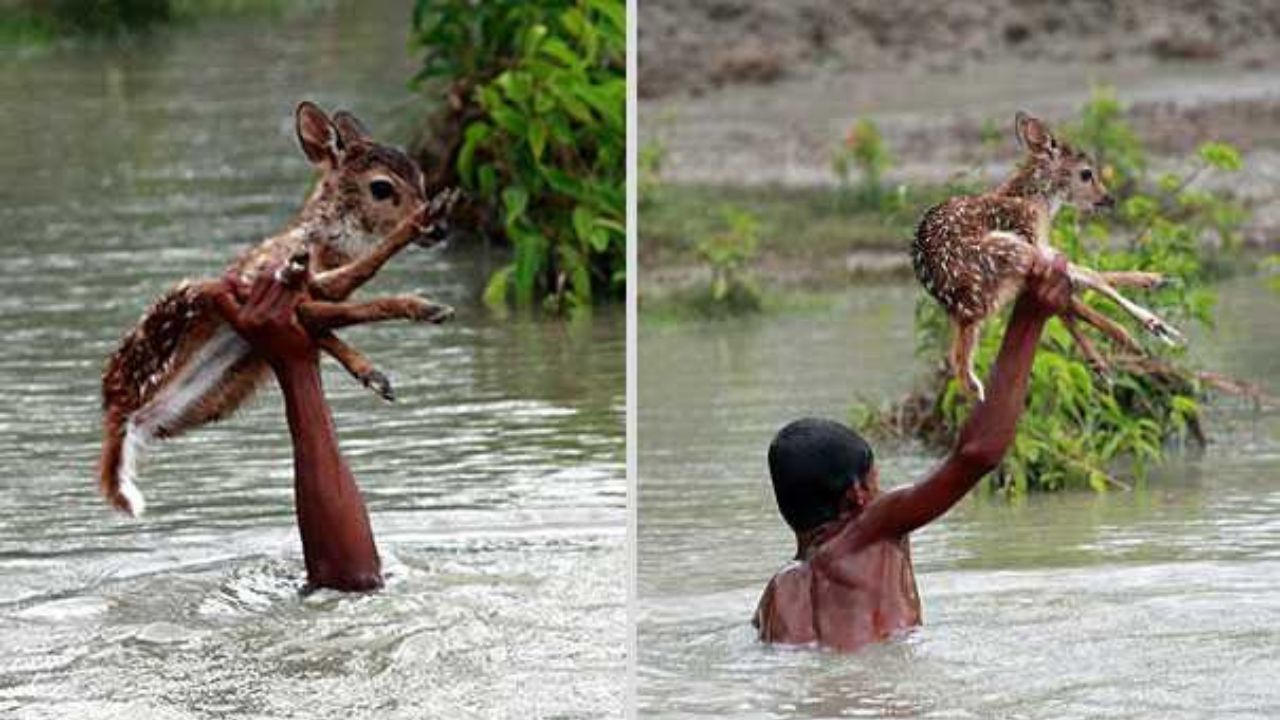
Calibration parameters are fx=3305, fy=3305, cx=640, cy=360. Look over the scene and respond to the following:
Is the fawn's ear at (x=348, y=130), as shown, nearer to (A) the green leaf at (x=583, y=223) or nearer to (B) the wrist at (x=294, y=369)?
(B) the wrist at (x=294, y=369)

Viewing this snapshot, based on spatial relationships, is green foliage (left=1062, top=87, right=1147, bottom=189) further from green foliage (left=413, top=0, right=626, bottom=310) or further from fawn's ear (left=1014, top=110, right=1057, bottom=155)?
fawn's ear (left=1014, top=110, right=1057, bottom=155)

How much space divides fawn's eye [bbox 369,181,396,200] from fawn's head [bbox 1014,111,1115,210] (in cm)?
100

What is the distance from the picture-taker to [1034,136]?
5.10m

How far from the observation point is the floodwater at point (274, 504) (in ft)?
16.8

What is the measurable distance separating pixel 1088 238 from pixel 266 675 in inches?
102

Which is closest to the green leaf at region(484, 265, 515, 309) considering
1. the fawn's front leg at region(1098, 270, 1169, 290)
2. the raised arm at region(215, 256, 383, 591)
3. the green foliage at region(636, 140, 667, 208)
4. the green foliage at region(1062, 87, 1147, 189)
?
the green foliage at region(1062, 87, 1147, 189)

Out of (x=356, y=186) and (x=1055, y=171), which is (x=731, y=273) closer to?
(x=356, y=186)

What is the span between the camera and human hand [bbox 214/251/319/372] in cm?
521

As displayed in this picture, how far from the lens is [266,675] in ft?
16.8

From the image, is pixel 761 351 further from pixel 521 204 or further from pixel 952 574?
pixel 952 574

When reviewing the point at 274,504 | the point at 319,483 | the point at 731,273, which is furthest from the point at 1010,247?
the point at 731,273

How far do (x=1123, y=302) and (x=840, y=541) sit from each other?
654 millimetres

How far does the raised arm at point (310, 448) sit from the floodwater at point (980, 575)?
1.66 feet

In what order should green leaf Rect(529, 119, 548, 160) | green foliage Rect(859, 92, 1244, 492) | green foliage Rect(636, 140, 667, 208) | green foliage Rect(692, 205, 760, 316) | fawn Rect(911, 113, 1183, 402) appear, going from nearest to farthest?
fawn Rect(911, 113, 1183, 402), green foliage Rect(859, 92, 1244, 492), green leaf Rect(529, 119, 548, 160), green foliage Rect(692, 205, 760, 316), green foliage Rect(636, 140, 667, 208)
